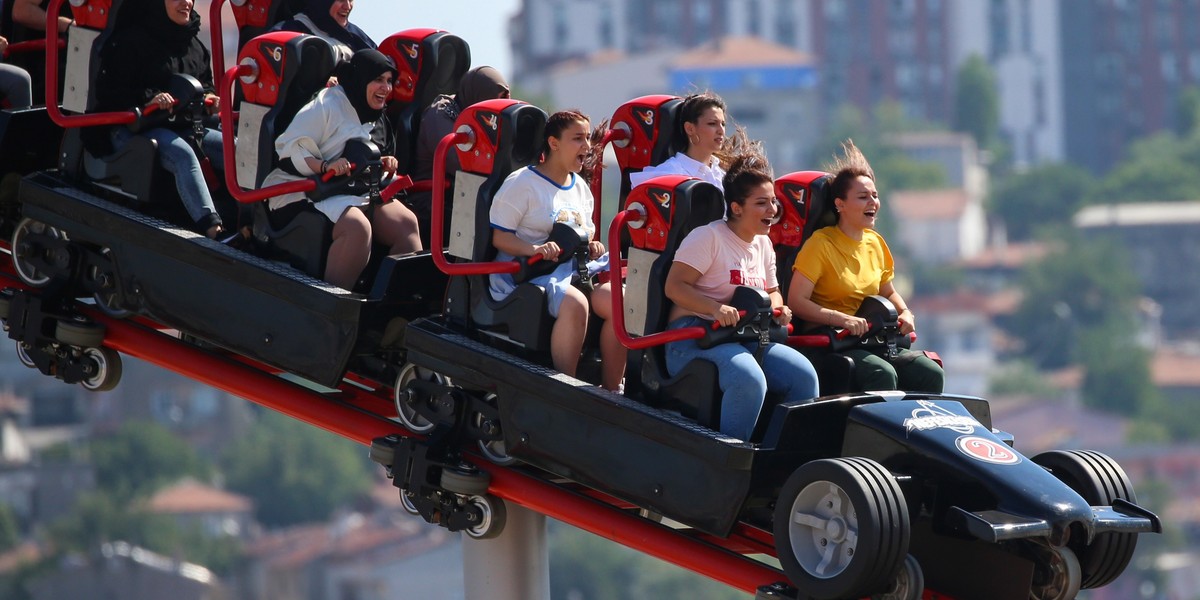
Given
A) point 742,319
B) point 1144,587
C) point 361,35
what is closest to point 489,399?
point 742,319

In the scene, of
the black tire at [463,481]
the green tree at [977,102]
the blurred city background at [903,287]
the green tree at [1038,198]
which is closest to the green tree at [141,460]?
the blurred city background at [903,287]

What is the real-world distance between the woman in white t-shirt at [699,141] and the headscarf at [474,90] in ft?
2.76

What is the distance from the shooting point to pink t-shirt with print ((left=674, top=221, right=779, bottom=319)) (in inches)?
311

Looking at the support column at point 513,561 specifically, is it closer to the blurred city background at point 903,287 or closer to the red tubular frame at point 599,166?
the red tubular frame at point 599,166

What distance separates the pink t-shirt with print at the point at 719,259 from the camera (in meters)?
7.90

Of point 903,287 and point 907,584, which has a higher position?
point 907,584

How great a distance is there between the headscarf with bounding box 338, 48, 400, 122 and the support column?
6.15 feet

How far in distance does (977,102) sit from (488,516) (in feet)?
441

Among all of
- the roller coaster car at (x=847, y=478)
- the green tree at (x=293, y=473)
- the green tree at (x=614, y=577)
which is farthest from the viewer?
the green tree at (x=293, y=473)

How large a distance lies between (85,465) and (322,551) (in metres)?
11.9

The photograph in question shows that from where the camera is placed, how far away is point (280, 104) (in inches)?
355

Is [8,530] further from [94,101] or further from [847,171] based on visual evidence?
[847,171]

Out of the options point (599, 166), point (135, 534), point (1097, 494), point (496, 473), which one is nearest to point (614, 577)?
point (135, 534)

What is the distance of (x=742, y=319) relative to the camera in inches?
309
